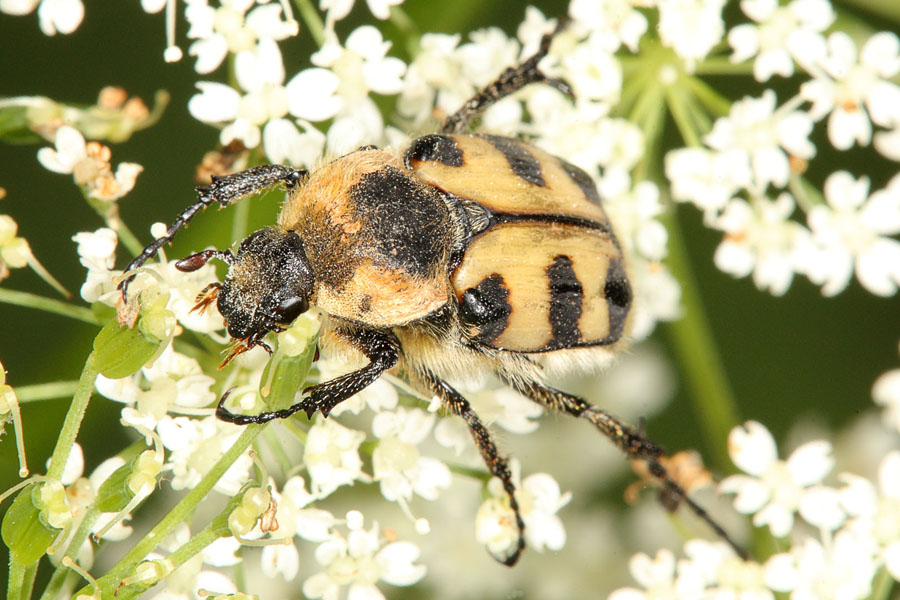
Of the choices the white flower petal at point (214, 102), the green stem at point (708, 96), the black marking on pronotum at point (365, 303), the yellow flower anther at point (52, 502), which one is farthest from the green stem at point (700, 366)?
the yellow flower anther at point (52, 502)

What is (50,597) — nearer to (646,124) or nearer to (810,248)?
(646,124)

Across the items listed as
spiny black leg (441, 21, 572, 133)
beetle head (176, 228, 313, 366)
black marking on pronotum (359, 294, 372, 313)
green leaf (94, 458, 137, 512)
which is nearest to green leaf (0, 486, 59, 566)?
green leaf (94, 458, 137, 512)

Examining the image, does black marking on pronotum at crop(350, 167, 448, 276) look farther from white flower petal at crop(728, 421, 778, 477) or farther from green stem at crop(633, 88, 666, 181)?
white flower petal at crop(728, 421, 778, 477)

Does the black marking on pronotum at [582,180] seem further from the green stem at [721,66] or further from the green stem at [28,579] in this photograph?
the green stem at [28,579]

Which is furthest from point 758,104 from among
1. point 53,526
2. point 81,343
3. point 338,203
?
point 53,526

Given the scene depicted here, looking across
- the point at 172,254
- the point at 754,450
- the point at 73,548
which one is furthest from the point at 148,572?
the point at 754,450

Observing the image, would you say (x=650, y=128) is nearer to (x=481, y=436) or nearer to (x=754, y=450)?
(x=754, y=450)
